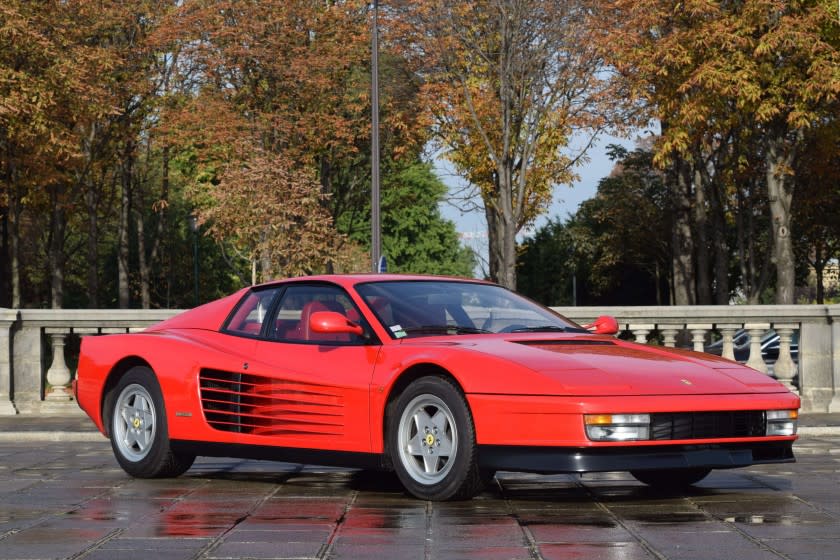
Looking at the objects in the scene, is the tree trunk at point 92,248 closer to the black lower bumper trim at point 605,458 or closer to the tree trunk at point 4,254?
the tree trunk at point 4,254

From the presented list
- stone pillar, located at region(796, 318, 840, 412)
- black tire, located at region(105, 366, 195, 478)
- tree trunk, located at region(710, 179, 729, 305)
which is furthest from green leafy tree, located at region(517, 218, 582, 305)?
black tire, located at region(105, 366, 195, 478)

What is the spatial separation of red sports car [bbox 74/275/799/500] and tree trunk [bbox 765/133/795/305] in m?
24.3

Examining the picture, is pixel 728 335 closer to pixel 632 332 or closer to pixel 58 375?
pixel 632 332

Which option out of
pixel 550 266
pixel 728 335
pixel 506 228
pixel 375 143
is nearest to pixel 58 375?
pixel 728 335

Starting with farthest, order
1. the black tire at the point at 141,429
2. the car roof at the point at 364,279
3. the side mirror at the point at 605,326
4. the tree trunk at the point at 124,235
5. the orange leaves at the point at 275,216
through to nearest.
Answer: the tree trunk at the point at 124,235
the orange leaves at the point at 275,216
the black tire at the point at 141,429
the side mirror at the point at 605,326
the car roof at the point at 364,279

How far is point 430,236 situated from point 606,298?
25.3 meters

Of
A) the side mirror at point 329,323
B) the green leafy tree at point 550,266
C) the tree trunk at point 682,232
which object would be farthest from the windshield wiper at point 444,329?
the green leafy tree at point 550,266

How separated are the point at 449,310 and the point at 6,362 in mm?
9175

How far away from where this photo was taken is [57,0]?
40094 mm

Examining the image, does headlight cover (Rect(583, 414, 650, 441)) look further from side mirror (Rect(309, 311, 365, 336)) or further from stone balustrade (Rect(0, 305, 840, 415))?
stone balustrade (Rect(0, 305, 840, 415))

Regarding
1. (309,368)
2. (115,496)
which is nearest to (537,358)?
(309,368)

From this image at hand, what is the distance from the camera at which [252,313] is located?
1037 centimetres

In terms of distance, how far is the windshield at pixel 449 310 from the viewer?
9.48 metres

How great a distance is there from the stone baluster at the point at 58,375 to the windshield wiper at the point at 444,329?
893 centimetres
